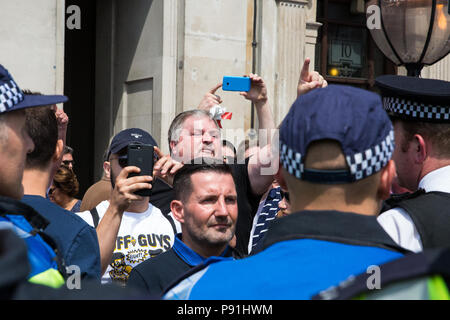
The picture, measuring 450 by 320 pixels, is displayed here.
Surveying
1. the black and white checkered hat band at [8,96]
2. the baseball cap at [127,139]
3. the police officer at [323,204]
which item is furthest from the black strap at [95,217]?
the police officer at [323,204]

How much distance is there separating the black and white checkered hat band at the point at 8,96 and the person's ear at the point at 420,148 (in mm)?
1715

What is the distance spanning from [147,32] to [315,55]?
3.43m

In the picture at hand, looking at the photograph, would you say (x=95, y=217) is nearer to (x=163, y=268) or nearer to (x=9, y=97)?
(x=163, y=268)

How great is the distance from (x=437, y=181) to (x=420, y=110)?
34 centimetres

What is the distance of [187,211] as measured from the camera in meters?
3.14

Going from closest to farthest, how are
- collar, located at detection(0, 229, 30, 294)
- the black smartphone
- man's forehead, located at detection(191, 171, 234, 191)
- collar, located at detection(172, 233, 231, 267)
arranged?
collar, located at detection(0, 229, 30, 294), collar, located at detection(172, 233, 231, 267), the black smartphone, man's forehead, located at detection(191, 171, 234, 191)

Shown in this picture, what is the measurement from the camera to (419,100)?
270cm

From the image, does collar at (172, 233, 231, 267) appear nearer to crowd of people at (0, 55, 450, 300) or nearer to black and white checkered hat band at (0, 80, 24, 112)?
crowd of people at (0, 55, 450, 300)

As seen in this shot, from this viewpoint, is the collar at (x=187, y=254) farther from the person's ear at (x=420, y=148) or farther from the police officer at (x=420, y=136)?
the person's ear at (x=420, y=148)

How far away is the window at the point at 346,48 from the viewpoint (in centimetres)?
1038

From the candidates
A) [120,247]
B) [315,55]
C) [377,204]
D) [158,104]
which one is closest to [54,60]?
[158,104]

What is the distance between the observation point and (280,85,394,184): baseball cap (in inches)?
58.7

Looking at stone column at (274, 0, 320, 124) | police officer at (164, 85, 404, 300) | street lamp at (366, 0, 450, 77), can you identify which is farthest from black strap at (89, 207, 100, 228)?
stone column at (274, 0, 320, 124)

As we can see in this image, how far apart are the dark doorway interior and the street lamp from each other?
518 cm
